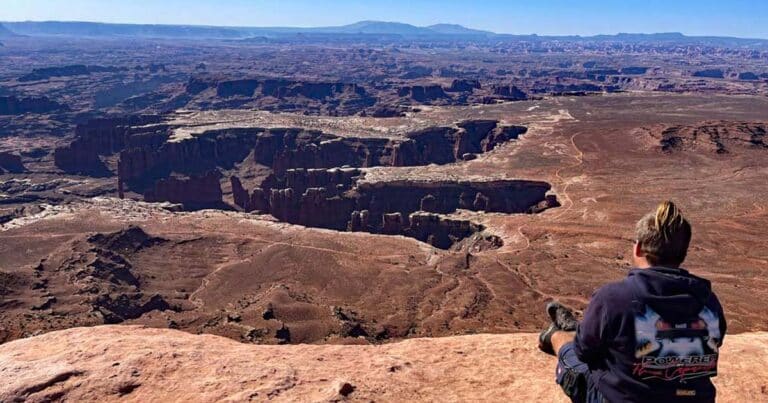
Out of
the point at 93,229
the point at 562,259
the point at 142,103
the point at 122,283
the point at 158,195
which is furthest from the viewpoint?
the point at 142,103

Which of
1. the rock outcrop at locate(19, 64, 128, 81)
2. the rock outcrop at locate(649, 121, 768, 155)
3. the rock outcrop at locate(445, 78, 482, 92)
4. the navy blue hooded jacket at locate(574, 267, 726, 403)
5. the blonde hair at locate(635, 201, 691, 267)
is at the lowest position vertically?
the rock outcrop at locate(19, 64, 128, 81)

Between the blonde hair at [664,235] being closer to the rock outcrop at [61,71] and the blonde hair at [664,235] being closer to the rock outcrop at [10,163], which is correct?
the rock outcrop at [10,163]

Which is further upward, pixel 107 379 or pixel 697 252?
pixel 107 379

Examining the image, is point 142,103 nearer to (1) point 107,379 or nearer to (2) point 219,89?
(2) point 219,89

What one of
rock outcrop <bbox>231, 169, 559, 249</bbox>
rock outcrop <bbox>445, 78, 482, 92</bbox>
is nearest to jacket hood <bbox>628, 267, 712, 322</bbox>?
rock outcrop <bbox>231, 169, 559, 249</bbox>

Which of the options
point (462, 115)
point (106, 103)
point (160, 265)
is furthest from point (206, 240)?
point (106, 103)

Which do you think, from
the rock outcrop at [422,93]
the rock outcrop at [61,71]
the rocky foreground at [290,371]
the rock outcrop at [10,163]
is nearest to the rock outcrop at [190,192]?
the rock outcrop at [10,163]

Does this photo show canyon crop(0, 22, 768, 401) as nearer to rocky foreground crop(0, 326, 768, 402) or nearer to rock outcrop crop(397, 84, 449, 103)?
rocky foreground crop(0, 326, 768, 402)

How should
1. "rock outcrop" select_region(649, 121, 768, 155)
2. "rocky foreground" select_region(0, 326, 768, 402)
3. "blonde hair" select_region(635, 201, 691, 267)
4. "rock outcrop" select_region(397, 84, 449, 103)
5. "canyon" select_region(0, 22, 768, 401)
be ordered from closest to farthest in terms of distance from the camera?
"blonde hair" select_region(635, 201, 691, 267), "rocky foreground" select_region(0, 326, 768, 402), "canyon" select_region(0, 22, 768, 401), "rock outcrop" select_region(649, 121, 768, 155), "rock outcrop" select_region(397, 84, 449, 103)
